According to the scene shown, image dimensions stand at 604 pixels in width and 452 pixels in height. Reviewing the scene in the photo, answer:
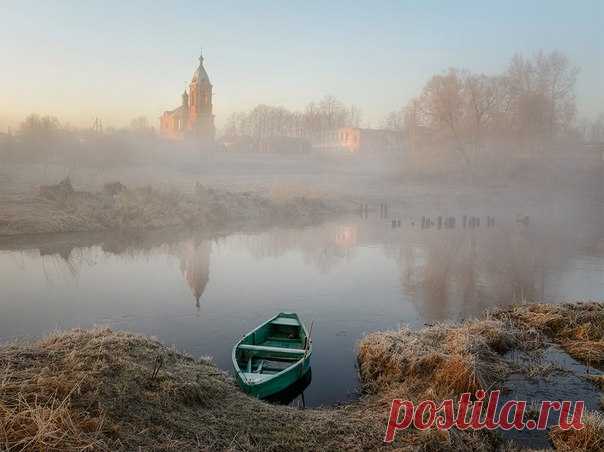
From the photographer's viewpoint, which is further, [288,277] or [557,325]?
[288,277]

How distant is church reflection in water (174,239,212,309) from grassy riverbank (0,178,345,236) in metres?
5.96

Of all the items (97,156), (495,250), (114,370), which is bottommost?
(495,250)

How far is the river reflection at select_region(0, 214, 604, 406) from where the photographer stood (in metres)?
12.1

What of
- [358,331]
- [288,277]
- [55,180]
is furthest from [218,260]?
[55,180]

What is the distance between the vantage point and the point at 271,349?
9336 mm

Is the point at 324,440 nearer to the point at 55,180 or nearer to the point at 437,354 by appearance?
the point at 437,354

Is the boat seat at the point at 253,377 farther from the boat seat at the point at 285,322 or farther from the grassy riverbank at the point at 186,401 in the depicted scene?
the boat seat at the point at 285,322

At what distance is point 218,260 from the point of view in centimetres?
2142

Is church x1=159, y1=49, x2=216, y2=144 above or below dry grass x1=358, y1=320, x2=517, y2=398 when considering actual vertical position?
above

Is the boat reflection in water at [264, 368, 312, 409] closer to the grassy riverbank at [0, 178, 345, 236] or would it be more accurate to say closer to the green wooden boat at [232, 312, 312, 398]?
the green wooden boat at [232, 312, 312, 398]

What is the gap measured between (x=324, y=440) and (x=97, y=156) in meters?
54.0

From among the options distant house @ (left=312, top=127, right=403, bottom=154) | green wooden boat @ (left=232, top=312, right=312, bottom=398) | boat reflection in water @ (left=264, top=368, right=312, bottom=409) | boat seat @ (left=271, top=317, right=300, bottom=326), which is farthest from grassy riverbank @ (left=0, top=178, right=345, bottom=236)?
distant house @ (left=312, top=127, right=403, bottom=154)

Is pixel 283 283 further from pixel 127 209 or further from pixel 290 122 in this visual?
pixel 290 122

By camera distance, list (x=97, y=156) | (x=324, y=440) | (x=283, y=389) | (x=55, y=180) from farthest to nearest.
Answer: (x=97, y=156), (x=55, y=180), (x=283, y=389), (x=324, y=440)
